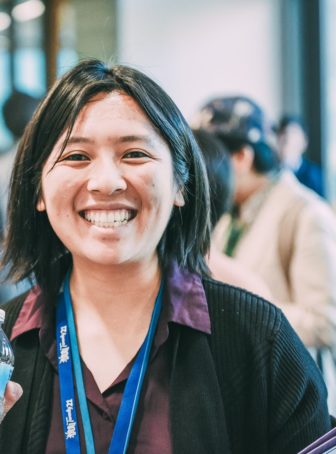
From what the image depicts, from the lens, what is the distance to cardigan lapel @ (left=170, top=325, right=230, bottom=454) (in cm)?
138

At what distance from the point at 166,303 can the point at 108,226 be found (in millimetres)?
227

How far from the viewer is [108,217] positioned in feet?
4.74

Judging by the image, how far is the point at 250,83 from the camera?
641 centimetres

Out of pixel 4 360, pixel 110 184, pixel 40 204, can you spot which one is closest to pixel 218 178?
pixel 40 204

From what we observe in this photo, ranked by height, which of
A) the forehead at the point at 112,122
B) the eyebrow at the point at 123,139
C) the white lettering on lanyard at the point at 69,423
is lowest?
the white lettering on lanyard at the point at 69,423

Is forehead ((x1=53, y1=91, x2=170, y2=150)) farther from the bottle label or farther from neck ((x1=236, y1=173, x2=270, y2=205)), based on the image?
neck ((x1=236, y1=173, x2=270, y2=205))

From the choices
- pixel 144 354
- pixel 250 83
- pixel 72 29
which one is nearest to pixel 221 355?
pixel 144 354

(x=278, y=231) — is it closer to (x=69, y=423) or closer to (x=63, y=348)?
(x=63, y=348)

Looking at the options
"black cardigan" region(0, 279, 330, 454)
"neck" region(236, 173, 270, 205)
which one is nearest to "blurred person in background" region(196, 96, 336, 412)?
"neck" region(236, 173, 270, 205)

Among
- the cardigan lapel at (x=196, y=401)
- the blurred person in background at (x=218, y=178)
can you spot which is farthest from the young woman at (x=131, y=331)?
the blurred person in background at (x=218, y=178)

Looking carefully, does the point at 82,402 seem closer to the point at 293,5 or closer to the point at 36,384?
the point at 36,384

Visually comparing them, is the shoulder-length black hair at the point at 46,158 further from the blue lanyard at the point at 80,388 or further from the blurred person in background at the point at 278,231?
the blurred person in background at the point at 278,231

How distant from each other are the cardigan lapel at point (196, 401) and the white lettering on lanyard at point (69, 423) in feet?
0.64

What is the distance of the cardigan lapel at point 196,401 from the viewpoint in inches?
54.5
